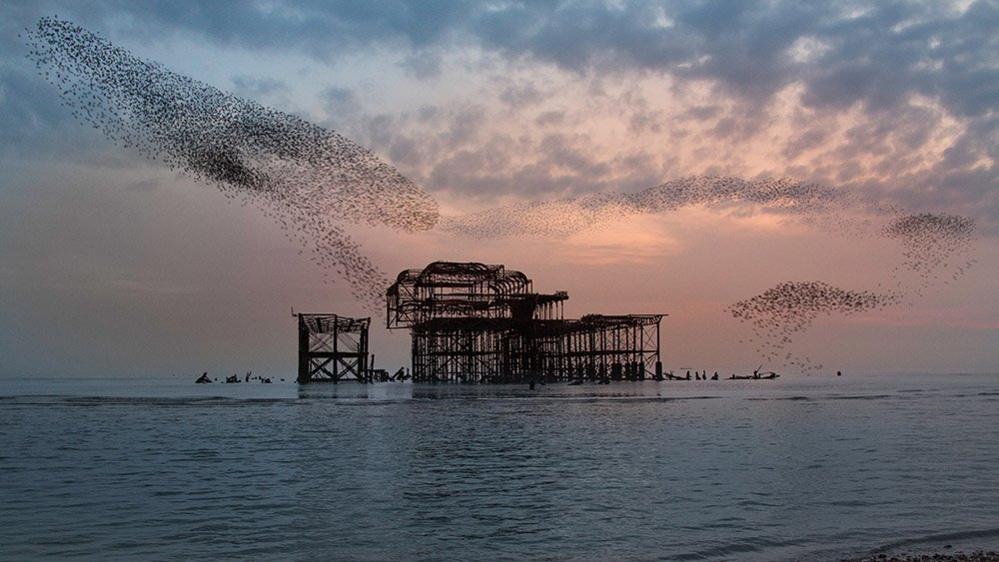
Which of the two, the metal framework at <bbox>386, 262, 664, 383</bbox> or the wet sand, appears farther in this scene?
the metal framework at <bbox>386, 262, 664, 383</bbox>

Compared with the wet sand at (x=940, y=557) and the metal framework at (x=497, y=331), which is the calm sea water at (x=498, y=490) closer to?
the wet sand at (x=940, y=557)

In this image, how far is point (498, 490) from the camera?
21.7 m

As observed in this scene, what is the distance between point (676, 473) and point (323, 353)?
316 feet

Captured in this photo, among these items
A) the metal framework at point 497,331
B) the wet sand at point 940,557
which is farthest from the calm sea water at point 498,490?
the metal framework at point 497,331

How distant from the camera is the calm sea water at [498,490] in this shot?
1553cm

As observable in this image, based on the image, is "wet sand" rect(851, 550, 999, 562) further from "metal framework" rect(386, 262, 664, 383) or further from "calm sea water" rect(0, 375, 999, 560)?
"metal framework" rect(386, 262, 664, 383)

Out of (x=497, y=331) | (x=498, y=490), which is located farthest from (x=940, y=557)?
(x=497, y=331)

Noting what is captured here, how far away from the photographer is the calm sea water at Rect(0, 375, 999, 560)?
51.0 ft

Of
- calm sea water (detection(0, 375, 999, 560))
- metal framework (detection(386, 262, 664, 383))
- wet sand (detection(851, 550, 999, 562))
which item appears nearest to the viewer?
wet sand (detection(851, 550, 999, 562))

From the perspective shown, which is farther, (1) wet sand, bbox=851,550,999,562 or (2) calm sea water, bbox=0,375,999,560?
(2) calm sea water, bbox=0,375,999,560

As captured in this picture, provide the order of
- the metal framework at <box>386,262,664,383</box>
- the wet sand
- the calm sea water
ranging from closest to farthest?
the wet sand → the calm sea water → the metal framework at <box>386,262,664,383</box>

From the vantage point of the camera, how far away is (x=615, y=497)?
20453mm

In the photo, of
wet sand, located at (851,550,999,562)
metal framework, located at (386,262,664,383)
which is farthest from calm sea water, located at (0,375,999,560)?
metal framework, located at (386,262,664,383)

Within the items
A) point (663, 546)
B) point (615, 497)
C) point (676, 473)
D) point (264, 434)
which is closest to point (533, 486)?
point (615, 497)
